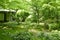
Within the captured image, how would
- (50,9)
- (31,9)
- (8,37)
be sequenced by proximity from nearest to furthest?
(8,37) < (50,9) < (31,9)

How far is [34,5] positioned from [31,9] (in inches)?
39.7

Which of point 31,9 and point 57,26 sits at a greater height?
point 31,9

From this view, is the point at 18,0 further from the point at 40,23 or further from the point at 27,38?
the point at 27,38

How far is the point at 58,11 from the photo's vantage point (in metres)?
14.6

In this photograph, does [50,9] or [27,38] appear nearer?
[27,38]

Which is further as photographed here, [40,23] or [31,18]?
[40,23]

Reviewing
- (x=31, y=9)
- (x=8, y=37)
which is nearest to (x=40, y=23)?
(x=31, y=9)

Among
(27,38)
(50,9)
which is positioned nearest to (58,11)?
(50,9)

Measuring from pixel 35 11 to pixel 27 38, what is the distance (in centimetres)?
596

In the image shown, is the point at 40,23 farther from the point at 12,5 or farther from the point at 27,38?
the point at 27,38

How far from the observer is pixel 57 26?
15.0 m

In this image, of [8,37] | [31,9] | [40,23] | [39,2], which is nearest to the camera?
[8,37]

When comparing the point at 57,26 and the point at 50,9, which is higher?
the point at 50,9

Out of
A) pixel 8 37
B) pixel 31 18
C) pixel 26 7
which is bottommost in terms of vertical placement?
pixel 8 37
